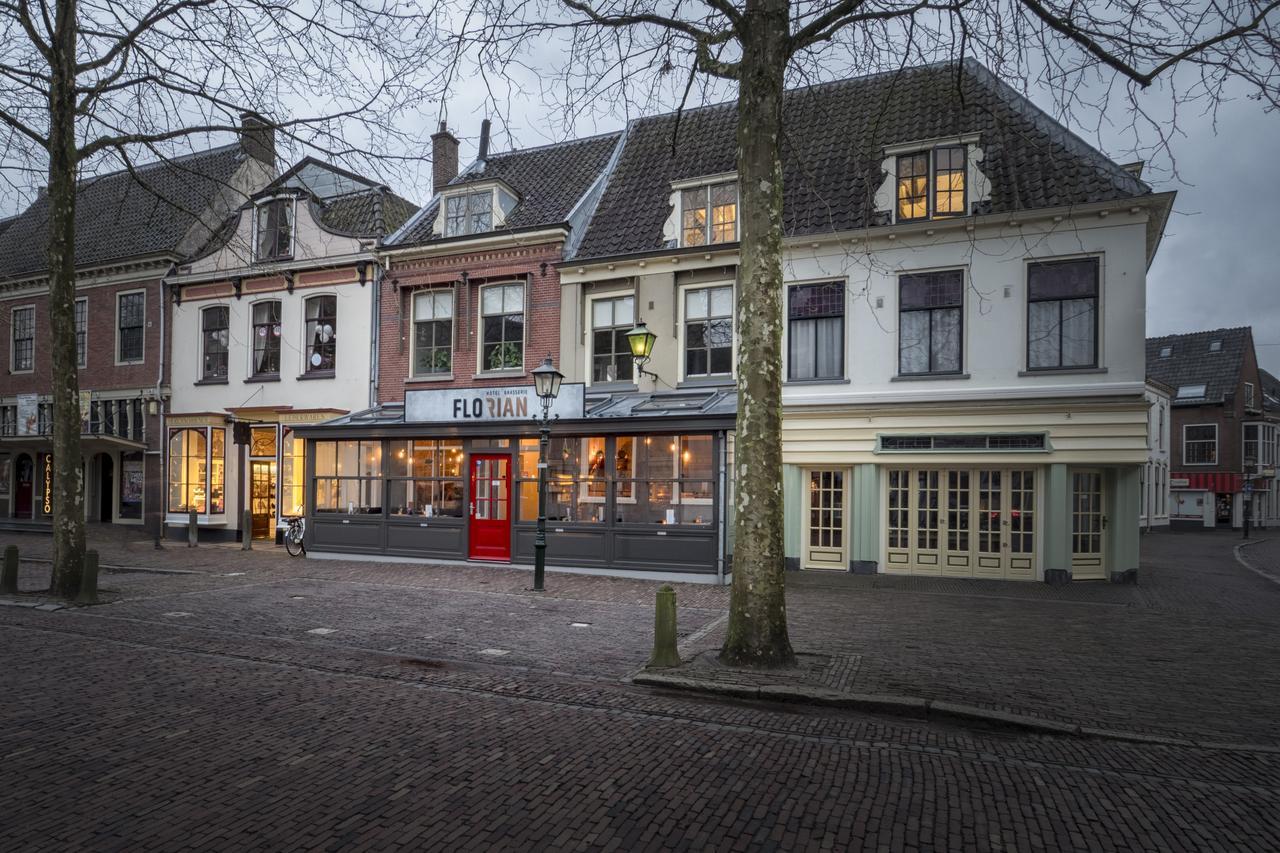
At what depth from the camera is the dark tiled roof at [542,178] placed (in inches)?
756

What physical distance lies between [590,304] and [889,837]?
15010 mm

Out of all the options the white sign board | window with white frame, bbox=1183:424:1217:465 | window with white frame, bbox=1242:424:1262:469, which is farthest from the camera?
window with white frame, bbox=1242:424:1262:469

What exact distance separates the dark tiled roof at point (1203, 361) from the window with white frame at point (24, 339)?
162ft

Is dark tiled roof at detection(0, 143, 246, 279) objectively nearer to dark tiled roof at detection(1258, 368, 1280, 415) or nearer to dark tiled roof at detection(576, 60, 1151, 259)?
dark tiled roof at detection(576, 60, 1151, 259)

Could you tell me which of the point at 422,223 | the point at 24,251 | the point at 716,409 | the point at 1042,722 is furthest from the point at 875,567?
the point at 24,251

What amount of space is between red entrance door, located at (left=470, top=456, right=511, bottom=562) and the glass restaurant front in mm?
22

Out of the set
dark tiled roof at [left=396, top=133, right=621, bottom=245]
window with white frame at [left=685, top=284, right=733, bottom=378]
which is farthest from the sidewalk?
dark tiled roof at [left=396, top=133, right=621, bottom=245]

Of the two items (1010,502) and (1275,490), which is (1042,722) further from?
(1275,490)

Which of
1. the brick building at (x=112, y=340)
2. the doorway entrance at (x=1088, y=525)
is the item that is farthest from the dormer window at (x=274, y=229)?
Result: the doorway entrance at (x=1088, y=525)

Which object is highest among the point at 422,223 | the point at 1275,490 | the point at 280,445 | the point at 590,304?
the point at 422,223

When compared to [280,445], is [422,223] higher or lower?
higher

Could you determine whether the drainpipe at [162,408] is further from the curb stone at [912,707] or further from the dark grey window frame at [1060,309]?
the dark grey window frame at [1060,309]

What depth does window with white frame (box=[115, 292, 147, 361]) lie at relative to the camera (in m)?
23.0

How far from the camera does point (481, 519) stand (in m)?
16.8
